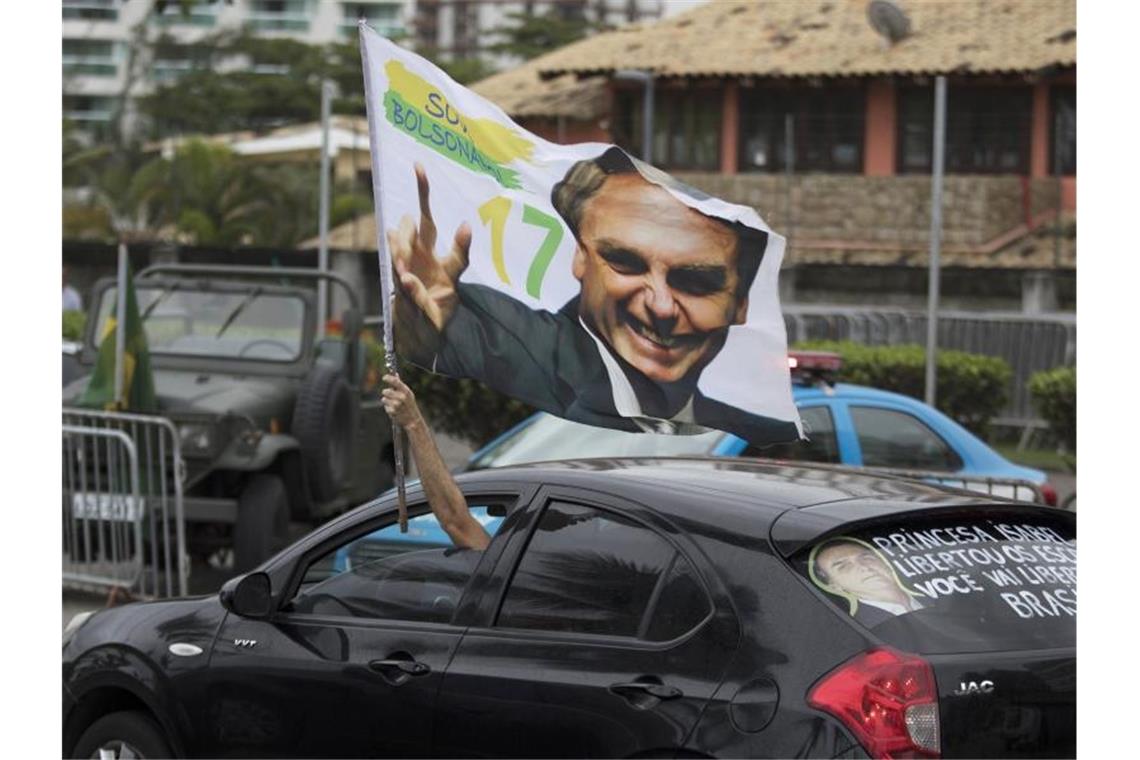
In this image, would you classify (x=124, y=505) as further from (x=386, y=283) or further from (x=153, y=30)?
(x=153, y=30)

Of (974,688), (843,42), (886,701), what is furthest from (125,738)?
(843,42)

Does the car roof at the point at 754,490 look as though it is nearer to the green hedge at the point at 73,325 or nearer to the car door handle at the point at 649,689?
the car door handle at the point at 649,689

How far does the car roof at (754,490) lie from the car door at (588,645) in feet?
0.30

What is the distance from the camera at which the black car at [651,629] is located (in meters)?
4.62

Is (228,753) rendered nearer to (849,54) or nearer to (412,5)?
(849,54)

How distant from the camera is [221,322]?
13.1 m

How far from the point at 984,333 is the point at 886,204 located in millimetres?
8232

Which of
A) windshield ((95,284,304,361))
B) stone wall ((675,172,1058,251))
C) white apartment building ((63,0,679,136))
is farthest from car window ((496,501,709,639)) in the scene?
white apartment building ((63,0,679,136))

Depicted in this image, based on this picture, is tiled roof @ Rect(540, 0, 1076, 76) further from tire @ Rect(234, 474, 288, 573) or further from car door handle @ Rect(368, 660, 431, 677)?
car door handle @ Rect(368, 660, 431, 677)

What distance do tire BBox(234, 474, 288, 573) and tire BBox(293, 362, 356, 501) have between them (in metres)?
0.50

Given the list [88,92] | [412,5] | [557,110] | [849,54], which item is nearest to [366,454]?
[849,54]

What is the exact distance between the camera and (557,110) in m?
33.4

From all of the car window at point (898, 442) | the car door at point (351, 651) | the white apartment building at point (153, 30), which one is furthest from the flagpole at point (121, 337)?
the white apartment building at point (153, 30)

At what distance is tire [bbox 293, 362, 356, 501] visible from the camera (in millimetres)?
12344
